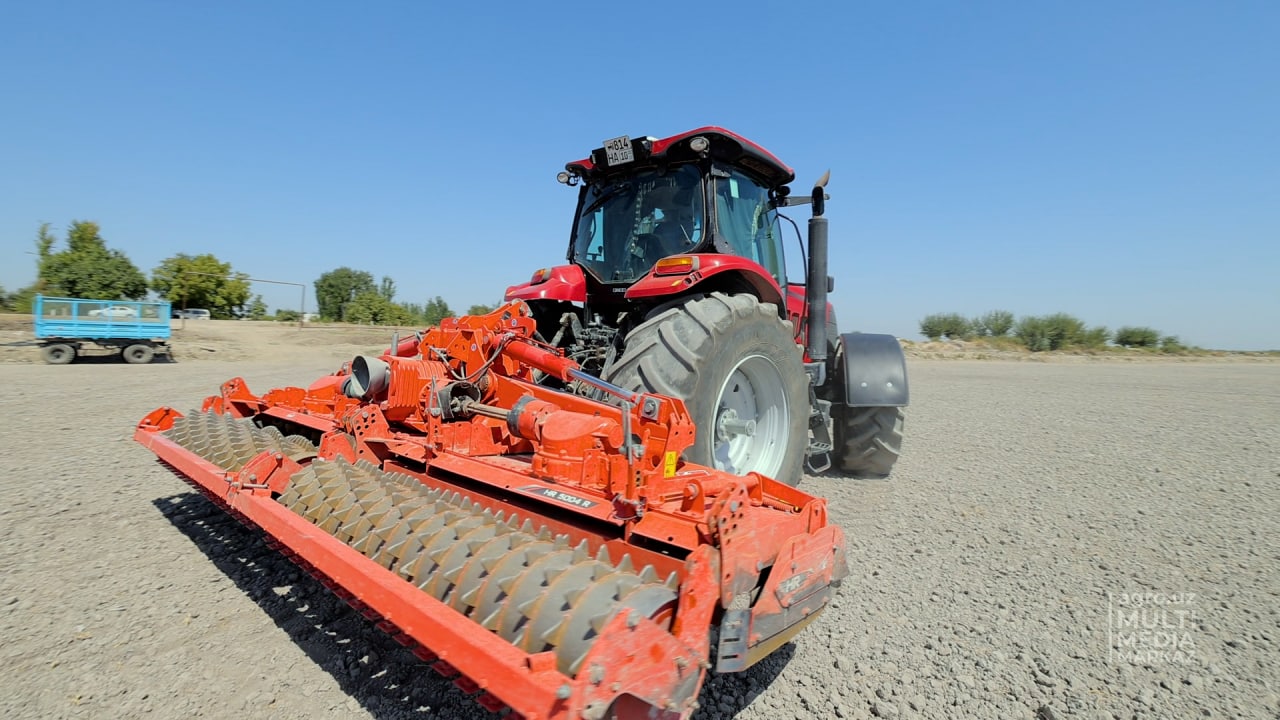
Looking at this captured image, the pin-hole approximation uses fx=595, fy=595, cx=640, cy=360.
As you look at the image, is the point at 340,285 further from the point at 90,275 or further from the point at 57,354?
the point at 57,354

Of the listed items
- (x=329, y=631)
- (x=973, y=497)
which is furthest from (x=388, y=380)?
(x=973, y=497)

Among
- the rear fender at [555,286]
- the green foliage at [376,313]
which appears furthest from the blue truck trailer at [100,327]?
the green foliage at [376,313]

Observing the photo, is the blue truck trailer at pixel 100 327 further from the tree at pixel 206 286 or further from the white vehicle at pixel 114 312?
the tree at pixel 206 286

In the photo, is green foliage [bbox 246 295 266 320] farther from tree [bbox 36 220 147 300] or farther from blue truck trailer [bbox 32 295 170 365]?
blue truck trailer [bbox 32 295 170 365]

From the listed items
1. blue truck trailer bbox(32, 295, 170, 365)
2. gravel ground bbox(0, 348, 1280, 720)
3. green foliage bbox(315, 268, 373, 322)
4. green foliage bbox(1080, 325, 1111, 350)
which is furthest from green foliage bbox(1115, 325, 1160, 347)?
green foliage bbox(315, 268, 373, 322)

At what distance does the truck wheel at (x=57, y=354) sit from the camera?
50.0ft

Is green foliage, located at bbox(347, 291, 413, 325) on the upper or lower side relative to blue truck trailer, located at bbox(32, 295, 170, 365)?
upper

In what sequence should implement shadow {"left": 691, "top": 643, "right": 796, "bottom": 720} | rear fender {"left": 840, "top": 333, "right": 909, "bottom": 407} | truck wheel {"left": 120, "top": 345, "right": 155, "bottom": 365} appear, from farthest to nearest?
truck wheel {"left": 120, "top": 345, "right": 155, "bottom": 365} < rear fender {"left": 840, "top": 333, "right": 909, "bottom": 407} < implement shadow {"left": 691, "top": 643, "right": 796, "bottom": 720}

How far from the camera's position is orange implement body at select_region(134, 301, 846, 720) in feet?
4.94

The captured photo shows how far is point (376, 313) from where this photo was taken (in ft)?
144

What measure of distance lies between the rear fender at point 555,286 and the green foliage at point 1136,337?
139 ft

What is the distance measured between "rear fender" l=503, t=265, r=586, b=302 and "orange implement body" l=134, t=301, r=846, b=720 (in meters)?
0.56

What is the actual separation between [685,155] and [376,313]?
146ft

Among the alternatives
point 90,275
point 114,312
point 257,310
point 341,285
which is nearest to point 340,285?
point 341,285
